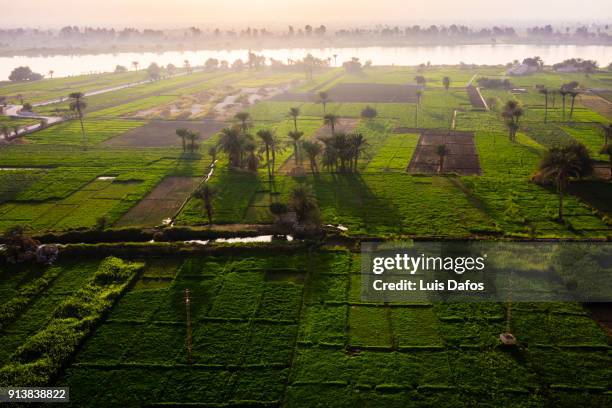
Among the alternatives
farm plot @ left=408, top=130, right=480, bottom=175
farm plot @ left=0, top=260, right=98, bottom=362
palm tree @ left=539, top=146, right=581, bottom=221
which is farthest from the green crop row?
palm tree @ left=539, top=146, right=581, bottom=221

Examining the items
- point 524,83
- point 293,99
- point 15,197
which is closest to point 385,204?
point 15,197

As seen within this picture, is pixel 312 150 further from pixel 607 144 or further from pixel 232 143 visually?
pixel 607 144

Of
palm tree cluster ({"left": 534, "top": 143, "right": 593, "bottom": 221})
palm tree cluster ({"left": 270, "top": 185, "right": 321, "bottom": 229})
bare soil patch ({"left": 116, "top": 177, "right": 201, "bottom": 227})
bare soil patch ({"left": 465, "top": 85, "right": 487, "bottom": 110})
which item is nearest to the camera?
palm tree cluster ({"left": 270, "top": 185, "right": 321, "bottom": 229})

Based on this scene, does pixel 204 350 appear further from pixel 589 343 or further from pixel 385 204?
pixel 385 204

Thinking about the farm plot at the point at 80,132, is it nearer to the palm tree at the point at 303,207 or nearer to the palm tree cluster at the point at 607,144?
the palm tree at the point at 303,207

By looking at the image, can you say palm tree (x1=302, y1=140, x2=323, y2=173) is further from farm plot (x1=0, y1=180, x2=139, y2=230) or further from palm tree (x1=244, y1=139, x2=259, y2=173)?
farm plot (x1=0, y1=180, x2=139, y2=230)
